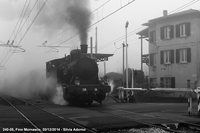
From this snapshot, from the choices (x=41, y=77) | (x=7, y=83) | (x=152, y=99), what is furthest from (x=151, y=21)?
(x=7, y=83)

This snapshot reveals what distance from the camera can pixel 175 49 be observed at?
2922 cm

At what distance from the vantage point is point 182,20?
1131 inches

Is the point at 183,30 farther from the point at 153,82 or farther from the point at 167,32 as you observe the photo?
the point at 153,82

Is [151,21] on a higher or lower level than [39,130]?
higher

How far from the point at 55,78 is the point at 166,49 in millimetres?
15109

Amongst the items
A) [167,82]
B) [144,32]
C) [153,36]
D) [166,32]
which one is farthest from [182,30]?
[144,32]

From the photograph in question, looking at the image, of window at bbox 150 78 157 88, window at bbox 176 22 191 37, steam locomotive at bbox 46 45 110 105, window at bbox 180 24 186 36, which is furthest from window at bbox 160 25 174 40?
steam locomotive at bbox 46 45 110 105

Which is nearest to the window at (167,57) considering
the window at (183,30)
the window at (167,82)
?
the window at (167,82)

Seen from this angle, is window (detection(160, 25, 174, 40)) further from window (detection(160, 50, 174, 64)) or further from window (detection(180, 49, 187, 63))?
window (detection(180, 49, 187, 63))

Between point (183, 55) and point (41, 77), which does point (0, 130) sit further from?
point (183, 55)

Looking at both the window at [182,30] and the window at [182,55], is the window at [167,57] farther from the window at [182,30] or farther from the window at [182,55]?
the window at [182,30]

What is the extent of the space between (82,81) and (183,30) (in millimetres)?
16397

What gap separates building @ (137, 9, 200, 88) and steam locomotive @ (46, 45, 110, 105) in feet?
47.1

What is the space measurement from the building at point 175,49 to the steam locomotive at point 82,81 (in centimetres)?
1437
